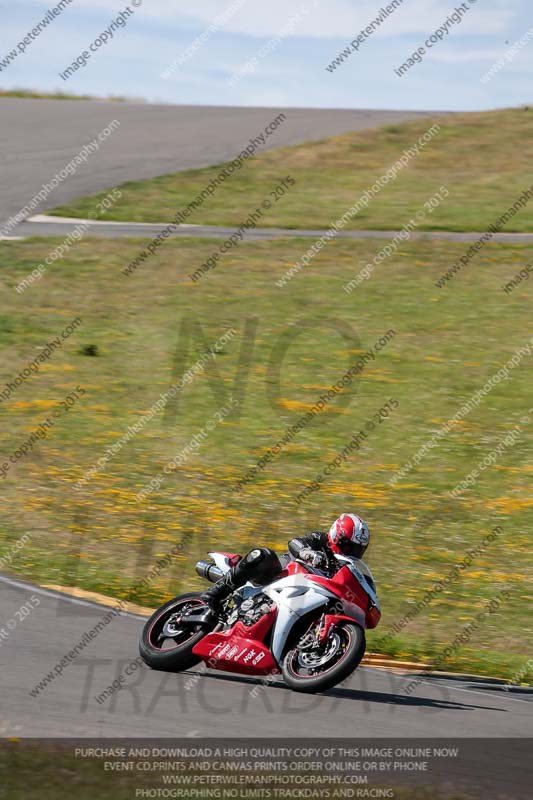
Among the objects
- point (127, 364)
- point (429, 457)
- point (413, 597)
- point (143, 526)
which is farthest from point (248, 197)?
point (413, 597)

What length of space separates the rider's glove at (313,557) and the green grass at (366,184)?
20357 mm

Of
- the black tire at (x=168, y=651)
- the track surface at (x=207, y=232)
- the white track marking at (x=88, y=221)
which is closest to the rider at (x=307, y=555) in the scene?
the black tire at (x=168, y=651)

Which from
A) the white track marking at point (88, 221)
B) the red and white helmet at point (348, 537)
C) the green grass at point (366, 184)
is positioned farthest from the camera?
the green grass at point (366, 184)

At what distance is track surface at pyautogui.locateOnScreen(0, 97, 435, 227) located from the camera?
31.5 metres

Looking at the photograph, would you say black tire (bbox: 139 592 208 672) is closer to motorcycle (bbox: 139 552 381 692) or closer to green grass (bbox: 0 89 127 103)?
motorcycle (bbox: 139 552 381 692)

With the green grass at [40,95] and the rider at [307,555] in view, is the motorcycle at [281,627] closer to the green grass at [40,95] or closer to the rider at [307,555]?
the rider at [307,555]

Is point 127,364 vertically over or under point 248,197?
under

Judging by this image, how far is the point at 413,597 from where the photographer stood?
12.9m

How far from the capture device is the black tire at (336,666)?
27.3 feet

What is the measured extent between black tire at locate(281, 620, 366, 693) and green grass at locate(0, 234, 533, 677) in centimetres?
259

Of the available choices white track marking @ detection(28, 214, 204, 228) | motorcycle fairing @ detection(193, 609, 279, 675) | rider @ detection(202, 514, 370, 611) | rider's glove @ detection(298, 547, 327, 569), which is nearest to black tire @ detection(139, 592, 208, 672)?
motorcycle fairing @ detection(193, 609, 279, 675)
